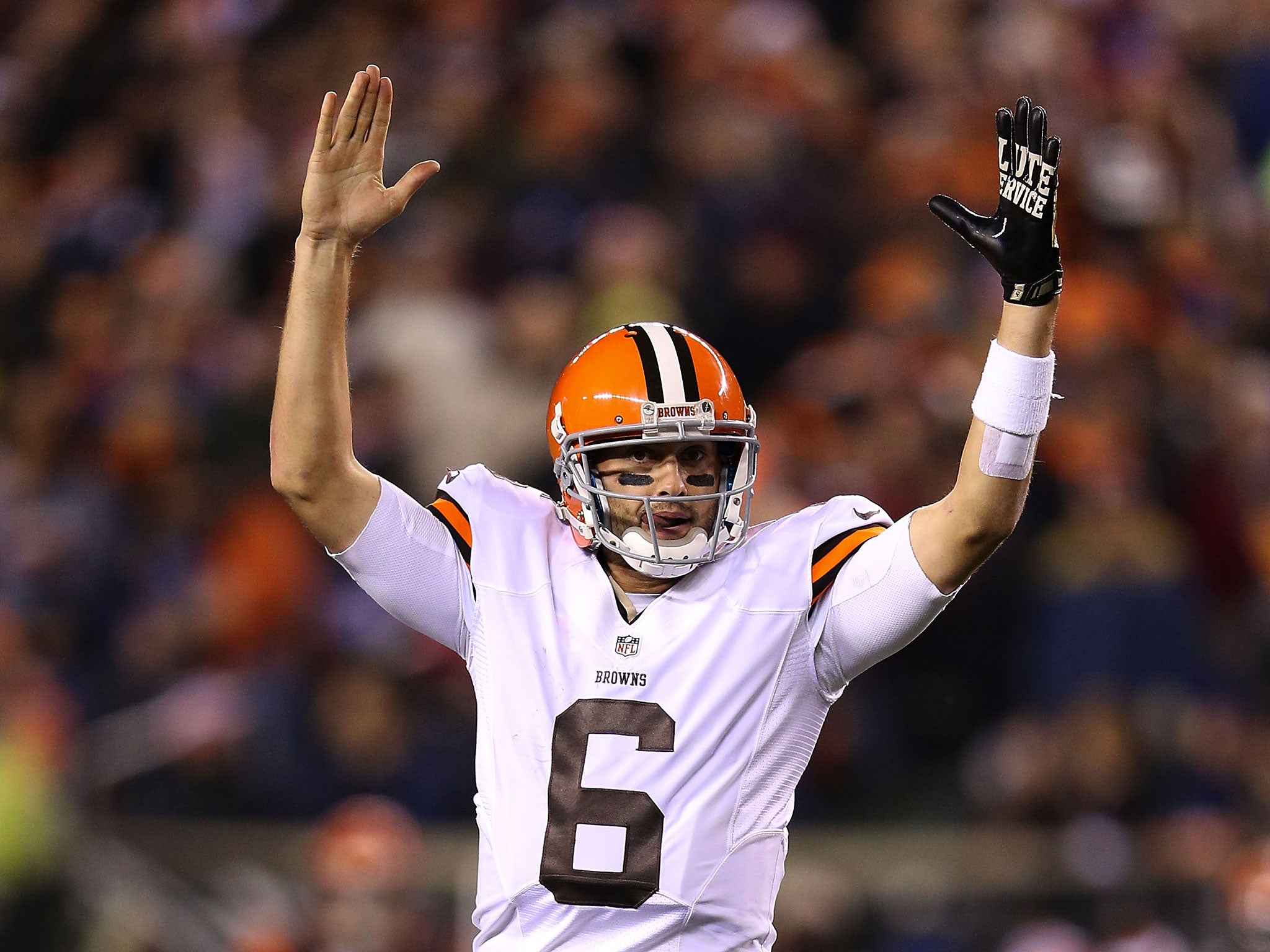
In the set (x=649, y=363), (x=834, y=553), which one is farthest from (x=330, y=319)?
(x=834, y=553)

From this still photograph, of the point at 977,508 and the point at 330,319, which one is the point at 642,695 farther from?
the point at 330,319

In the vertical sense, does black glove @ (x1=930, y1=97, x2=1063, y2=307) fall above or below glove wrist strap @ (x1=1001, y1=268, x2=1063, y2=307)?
above

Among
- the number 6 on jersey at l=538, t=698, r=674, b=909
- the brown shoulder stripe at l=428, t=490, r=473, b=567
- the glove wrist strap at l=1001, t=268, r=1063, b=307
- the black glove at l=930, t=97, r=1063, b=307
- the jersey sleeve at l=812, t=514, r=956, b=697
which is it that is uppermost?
the black glove at l=930, t=97, r=1063, b=307

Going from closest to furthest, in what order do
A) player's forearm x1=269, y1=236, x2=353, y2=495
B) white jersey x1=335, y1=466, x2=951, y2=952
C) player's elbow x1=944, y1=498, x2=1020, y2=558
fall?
player's elbow x1=944, y1=498, x2=1020, y2=558
white jersey x1=335, y1=466, x2=951, y2=952
player's forearm x1=269, y1=236, x2=353, y2=495

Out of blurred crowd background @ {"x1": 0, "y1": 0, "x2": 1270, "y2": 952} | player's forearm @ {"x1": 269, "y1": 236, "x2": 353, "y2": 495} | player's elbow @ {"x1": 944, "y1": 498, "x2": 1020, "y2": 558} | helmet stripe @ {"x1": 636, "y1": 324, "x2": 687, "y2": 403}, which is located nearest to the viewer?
player's elbow @ {"x1": 944, "y1": 498, "x2": 1020, "y2": 558}

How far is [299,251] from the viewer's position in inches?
139

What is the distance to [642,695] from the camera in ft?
11.1

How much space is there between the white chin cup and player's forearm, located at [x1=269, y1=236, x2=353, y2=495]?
1.77 ft

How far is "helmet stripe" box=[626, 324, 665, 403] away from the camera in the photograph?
11.6 ft

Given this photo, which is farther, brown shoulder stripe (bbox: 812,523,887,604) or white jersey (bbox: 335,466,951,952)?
A: brown shoulder stripe (bbox: 812,523,887,604)

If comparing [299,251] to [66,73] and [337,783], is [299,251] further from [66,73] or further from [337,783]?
[66,73]

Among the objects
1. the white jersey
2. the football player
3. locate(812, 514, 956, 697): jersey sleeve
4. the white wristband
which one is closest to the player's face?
the football player

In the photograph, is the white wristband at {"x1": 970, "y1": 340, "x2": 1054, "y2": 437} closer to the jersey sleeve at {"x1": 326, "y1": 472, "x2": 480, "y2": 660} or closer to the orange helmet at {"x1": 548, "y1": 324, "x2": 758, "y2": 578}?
the orange helmet at {"x1": 548, "y1": 324, "x2": 758, "y2": 578}

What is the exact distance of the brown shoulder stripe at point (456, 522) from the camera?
141 inches
